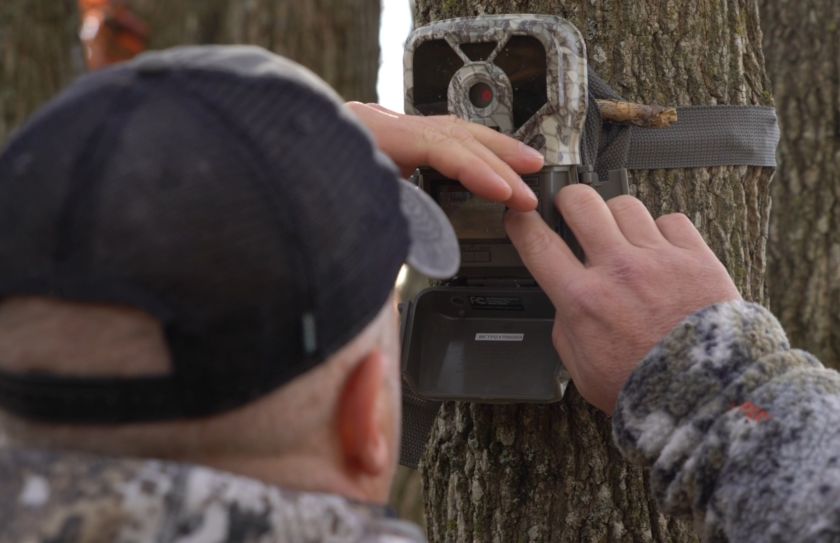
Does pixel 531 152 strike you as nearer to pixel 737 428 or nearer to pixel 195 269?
pixel 737 428

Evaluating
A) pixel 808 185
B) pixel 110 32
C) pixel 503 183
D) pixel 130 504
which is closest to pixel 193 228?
pixel 130 504

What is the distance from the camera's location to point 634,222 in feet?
5.36

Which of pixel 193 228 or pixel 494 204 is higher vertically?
pixel 193 228

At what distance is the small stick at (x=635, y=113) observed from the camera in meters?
1.79

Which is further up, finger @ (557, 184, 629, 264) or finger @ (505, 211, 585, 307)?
finger @ (557, 184, 629, 264)

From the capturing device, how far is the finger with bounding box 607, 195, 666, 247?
1.61 m

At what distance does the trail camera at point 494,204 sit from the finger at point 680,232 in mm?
127

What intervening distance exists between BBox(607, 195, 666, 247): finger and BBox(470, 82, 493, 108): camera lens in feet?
0.81

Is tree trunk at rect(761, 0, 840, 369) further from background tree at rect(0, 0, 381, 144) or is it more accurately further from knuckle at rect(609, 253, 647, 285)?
knuckle at rect(609, 253, 647, 285)

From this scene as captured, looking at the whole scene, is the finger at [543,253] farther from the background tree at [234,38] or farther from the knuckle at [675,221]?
the background tree at [234,38]

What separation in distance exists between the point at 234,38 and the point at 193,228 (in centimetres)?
472

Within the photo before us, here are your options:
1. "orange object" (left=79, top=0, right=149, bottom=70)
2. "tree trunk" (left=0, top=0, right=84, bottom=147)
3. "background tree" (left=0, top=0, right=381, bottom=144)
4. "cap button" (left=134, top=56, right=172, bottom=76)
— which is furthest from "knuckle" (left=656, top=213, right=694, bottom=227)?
"orange object" (left=79, top=0, right=149, bottom=70)

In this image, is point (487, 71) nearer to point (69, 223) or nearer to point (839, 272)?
point (69, 223)

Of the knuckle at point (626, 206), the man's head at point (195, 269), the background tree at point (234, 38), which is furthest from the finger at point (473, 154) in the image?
the background tree at point (234, 38)
